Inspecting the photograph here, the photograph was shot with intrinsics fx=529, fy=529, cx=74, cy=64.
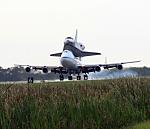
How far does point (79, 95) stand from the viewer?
22.0m

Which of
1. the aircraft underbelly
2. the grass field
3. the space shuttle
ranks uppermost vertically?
the space shuttle

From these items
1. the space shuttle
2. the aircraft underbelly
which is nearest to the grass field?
the aircraft underbelly

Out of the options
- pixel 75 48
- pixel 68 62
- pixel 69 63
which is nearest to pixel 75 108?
pixel 68 62

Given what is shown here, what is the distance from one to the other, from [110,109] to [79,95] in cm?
143

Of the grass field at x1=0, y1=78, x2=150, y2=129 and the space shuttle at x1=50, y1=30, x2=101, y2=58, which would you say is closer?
the grass field at x1=0, y1=78, x2=150, y2=129

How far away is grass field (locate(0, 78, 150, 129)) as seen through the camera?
1872 cm

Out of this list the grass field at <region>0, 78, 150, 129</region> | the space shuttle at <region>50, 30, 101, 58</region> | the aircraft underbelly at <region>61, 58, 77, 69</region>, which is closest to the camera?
the grass field at <region>0, 78, 150, 129</region>

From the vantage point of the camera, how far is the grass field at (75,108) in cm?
1872

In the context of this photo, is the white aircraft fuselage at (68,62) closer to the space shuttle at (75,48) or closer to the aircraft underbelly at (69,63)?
the aircraft underbelly at (69,63)

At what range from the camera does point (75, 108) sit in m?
20.6

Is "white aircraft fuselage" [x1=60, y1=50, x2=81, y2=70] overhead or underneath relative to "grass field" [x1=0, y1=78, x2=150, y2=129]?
overhead

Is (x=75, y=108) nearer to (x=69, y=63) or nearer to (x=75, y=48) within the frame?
(x=69, y=63)

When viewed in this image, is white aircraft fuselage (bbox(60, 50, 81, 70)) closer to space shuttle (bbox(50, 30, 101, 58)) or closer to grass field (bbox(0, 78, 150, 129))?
space shuttle (bbox(50, 30, 101, 58))

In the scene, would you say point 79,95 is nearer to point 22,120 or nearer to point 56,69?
point 22,120
